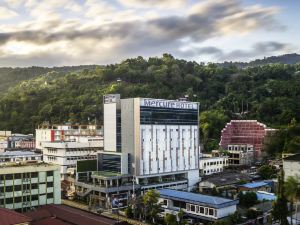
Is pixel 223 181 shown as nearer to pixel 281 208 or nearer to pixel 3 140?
pixel 281 208

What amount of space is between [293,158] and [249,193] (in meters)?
7.04

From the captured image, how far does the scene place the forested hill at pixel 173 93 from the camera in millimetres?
97938

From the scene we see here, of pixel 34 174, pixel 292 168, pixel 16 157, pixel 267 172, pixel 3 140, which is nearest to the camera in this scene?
pixel 34 174

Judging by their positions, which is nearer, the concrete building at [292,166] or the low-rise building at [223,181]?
the concrete building at [292,166]

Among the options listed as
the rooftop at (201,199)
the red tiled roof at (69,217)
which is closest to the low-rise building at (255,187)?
the rooftop at (201,199)

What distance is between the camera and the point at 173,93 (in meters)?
121

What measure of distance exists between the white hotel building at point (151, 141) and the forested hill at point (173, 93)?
31.2 meters

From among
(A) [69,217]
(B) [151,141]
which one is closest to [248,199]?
(B) [151,141]

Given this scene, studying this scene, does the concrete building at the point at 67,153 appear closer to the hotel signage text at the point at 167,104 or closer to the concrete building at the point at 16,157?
the concrete building at the point at 16,157

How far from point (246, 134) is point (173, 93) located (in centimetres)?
4086

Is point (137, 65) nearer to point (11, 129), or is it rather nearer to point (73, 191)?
point (11, 129)

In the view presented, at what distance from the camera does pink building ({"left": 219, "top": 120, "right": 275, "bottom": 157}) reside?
80.6 meters

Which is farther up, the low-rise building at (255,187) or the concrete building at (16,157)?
the concrete building at (16,157)

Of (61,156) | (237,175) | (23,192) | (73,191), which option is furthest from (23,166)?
(237,175)
